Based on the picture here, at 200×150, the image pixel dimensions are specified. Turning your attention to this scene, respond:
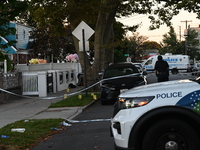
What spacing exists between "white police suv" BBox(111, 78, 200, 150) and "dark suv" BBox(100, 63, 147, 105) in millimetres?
8336

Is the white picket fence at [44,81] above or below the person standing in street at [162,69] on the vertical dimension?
below

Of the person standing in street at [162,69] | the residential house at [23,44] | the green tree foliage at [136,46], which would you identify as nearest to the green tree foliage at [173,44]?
the green tree foliage at [136,46]

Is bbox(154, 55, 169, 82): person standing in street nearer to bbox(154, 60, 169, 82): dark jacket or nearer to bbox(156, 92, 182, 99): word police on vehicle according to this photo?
bbox(154, 60, 169, 82): dark jacket

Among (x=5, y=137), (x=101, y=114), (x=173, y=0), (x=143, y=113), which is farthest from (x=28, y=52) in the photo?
(x=143, y=113)

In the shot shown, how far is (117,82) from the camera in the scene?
13.7 metres

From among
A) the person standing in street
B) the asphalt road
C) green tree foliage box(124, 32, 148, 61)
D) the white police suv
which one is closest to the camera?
the white police suv

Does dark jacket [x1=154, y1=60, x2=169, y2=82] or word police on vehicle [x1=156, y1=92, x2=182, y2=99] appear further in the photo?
dark jacket [x1=154, y1=60, x2=169, y2=82]

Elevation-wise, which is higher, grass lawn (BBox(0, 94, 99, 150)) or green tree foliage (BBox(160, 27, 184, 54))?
green tree foliage (BBox(160, 27, 184, 54))

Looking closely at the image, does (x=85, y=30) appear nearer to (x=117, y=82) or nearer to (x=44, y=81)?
(x=117, y=82)

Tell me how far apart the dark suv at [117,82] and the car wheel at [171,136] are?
27.9ft

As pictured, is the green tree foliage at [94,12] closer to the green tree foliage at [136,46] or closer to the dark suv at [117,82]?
the dark suv at [117,82]

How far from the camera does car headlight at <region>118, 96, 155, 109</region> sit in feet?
16.0

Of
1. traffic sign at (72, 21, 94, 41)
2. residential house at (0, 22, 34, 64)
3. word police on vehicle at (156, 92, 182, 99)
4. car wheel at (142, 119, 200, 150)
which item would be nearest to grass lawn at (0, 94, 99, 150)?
car wheel at (142, 119, 200, 150)

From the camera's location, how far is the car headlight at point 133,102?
4875 mm
